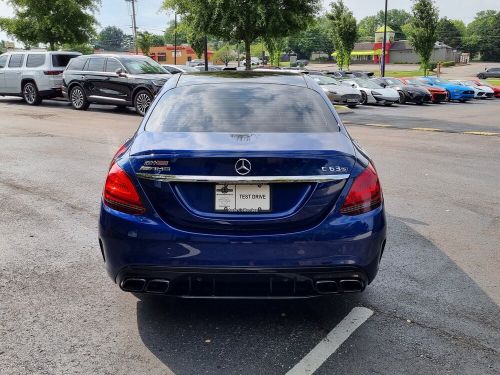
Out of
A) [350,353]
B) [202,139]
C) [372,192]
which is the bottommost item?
[350,353]

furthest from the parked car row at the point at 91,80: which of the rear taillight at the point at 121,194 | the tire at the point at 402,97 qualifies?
the rear taillight at the point at 121,194

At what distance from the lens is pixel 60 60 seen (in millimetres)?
19141

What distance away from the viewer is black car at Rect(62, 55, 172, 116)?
15.9 meters

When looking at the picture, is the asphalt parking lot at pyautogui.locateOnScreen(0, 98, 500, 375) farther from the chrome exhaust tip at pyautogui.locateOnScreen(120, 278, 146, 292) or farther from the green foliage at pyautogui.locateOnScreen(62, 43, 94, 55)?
the green foliage at pyautogui.locateOnScreen(62, 43, 94, 55)

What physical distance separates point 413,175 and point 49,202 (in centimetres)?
526

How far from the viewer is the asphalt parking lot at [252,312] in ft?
9.78

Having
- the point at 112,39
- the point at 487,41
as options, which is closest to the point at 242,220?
the point at 487,41

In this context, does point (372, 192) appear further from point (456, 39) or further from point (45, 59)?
point (456, 39)

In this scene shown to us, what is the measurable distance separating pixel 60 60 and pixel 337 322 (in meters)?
18.2

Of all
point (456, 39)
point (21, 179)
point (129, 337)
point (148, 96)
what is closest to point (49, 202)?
point (21, 179)

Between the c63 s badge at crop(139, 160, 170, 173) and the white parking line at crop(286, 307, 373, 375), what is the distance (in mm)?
1308

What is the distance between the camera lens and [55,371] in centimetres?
287

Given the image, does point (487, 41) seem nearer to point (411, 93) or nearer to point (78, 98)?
point (411, 93)

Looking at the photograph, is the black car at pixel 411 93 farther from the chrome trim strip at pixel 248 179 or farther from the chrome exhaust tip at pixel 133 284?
the chrome exhaust tip at pixel 133 284
